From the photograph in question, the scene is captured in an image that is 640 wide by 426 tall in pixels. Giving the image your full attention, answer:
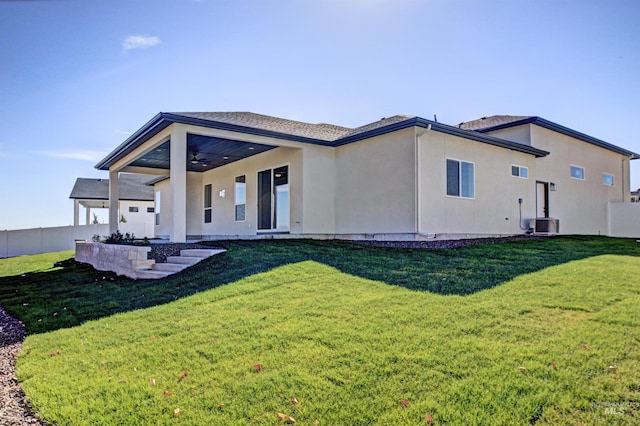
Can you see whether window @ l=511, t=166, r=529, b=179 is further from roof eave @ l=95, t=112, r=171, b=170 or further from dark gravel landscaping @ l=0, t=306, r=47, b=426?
dark gravel landscaping @ l=0, t=306, r=47, b=426

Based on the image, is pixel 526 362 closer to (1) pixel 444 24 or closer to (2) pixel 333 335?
(2) pixel 333 335

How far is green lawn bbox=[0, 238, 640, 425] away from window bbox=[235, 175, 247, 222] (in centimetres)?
891

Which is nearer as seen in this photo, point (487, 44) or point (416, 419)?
point (416, 419)

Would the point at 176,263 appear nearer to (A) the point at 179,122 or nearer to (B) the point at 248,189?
(A) the point at 179,122

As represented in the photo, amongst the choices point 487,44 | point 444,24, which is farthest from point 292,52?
point 487,44

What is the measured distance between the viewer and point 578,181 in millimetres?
18156

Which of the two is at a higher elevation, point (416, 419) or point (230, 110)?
point (230, 110)

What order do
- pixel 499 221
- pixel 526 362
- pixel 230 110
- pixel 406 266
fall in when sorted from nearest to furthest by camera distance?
pixel 526 362, pixel 406 266, pixel 499 221, pixel 230 110

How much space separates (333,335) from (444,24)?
361 inches

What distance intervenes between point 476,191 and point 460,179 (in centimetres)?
84

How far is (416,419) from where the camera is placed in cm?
301

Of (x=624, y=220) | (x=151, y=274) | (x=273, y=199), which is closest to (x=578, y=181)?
(x=624, y=220)

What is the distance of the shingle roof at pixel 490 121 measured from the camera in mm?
17109

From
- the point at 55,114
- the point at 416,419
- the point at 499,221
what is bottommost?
the point at 416,419
